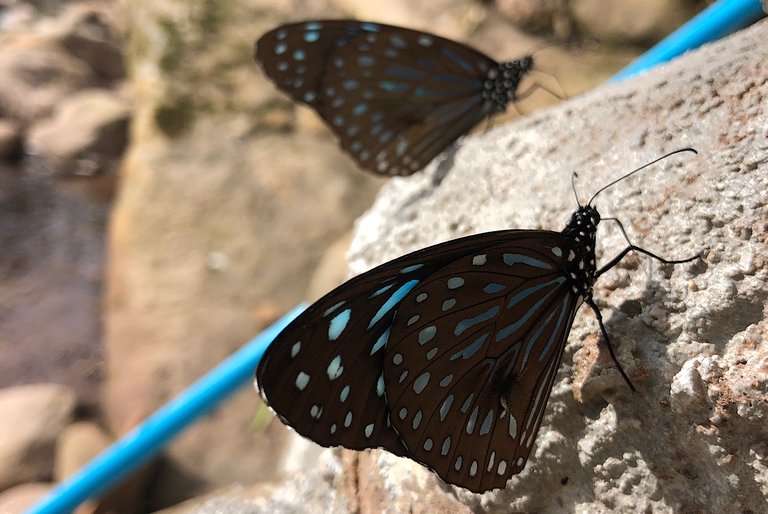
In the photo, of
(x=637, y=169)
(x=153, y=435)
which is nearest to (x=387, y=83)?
(x=637, y=169)

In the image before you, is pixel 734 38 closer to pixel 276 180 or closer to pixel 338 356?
pixel 338 356

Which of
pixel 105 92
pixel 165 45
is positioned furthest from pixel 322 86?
pixel 105 92

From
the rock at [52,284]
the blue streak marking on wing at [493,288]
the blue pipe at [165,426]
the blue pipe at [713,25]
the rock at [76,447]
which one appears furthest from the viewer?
the rock at [52,284]

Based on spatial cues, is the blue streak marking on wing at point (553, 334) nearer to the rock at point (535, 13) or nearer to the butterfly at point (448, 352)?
the butterfly at point (448, 352)

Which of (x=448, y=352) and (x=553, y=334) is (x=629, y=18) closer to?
(x=553, y=334)

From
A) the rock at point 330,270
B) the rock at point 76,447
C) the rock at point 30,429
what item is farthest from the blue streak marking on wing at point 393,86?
the rock at point 30,429

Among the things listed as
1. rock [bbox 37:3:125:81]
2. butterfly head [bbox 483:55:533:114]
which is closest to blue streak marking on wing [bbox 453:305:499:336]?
butterfly head [bbox 483:55:533:114]

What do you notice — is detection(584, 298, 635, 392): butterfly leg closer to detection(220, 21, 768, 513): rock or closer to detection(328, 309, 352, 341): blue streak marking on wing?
detection(220, 21, 768, 513): rock
